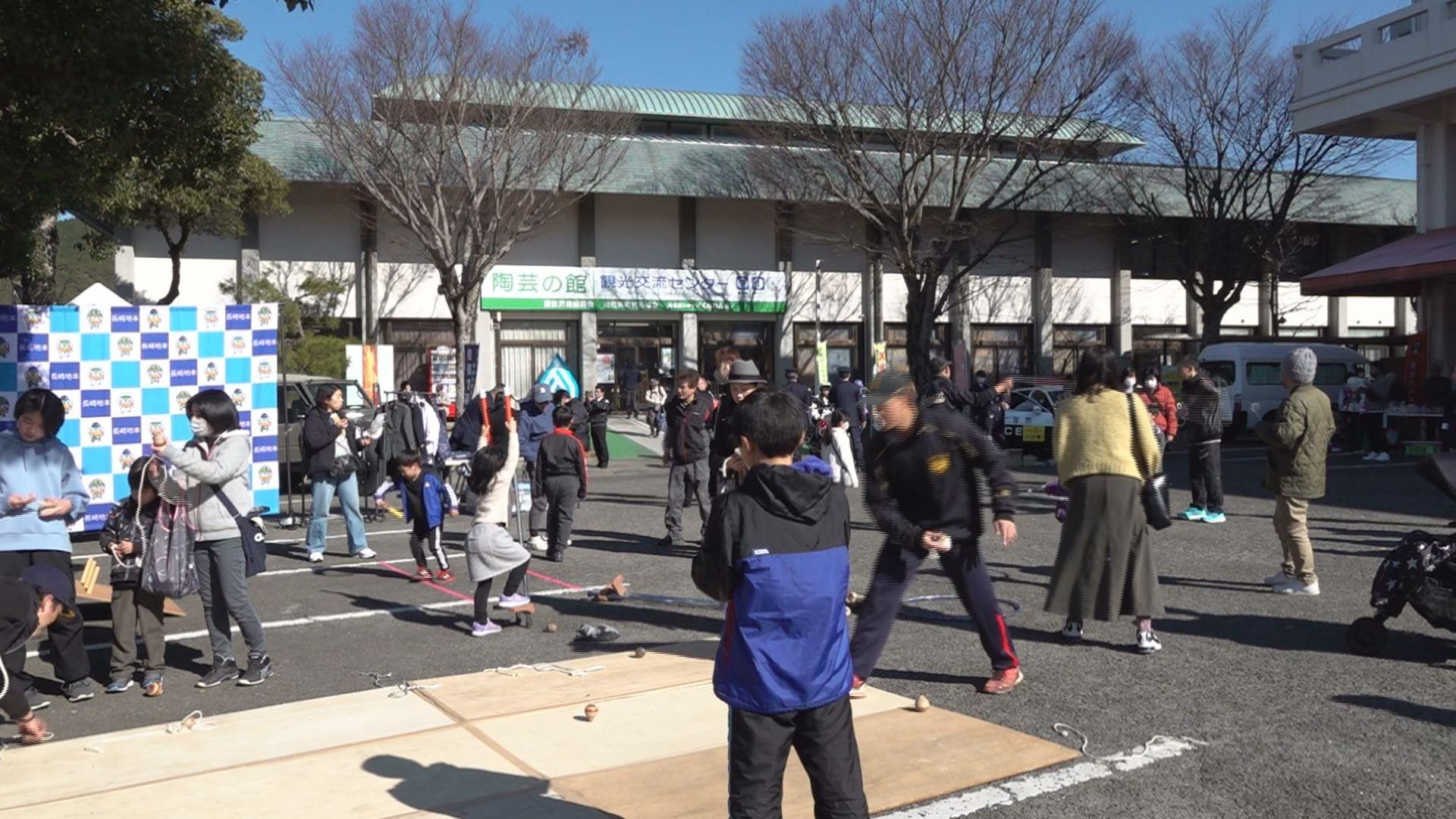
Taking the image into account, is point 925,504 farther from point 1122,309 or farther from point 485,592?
point 1122,309

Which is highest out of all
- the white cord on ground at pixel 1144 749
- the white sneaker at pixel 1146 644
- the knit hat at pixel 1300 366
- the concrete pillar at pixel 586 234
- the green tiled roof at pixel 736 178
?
the green tiled roof at pixel 736 178

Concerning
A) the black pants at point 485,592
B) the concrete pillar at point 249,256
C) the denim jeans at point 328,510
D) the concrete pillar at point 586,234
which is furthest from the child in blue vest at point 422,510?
the concrete pillar at point 586,234

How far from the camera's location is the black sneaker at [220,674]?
20.9ft

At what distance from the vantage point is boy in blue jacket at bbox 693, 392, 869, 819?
3.38 meters

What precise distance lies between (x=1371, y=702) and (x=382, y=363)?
20.5 meters

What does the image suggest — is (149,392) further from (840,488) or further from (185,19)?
(840,488)

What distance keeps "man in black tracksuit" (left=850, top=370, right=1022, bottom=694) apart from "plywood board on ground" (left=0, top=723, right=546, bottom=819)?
71.7 inches

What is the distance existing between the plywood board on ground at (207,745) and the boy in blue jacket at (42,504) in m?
0.65

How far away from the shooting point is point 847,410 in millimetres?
15805

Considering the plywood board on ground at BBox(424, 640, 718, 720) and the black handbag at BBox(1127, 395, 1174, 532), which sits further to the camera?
the black handbag at BBox(1127, 395, 1174, 532)

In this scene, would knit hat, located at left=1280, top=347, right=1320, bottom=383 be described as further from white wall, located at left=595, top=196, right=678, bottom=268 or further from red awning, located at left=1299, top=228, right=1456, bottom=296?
white wall, located at left=595, top=196, right=678, bottom=268

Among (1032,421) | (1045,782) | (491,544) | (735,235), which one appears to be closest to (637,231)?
(735,235)

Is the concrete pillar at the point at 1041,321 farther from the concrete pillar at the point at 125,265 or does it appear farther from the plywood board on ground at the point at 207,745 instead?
the plywood board on ground at the point at 207,745

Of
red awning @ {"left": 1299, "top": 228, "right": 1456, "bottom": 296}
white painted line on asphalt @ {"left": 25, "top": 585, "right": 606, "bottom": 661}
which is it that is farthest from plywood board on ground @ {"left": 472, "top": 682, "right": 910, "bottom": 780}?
red awning @ {"left": 1299, "top": 228, "right": 1456, "bottom": 296}
